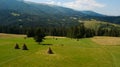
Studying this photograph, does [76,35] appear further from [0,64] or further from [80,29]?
[0,64]

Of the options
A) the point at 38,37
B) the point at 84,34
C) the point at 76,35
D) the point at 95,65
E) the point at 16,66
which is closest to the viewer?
the point at 16,66

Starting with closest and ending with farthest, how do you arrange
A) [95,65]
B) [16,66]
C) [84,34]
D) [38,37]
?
[16,66] → [95,65] → [38,37] → [84,34]

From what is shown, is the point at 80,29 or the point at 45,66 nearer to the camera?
the point at 45,66

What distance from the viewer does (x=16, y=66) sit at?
42719 mm

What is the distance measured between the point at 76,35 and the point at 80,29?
26.6m

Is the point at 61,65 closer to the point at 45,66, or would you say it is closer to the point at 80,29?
the point at 45,66

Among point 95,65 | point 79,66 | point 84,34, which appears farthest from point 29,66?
point 84,34

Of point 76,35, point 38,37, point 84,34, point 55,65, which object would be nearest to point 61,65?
point 55,65

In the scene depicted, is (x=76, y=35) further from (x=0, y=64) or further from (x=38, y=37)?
(x=0, y=64)

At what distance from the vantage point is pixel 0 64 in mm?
44125

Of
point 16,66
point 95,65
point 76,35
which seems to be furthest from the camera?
point 76,35

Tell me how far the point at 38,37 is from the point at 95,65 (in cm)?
5735

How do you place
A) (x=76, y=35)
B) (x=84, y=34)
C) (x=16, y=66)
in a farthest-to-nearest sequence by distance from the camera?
(x=84, y=34) < (x=76, y=35) < (x=16, y=66)

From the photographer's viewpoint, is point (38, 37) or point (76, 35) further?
point (76, 35)
